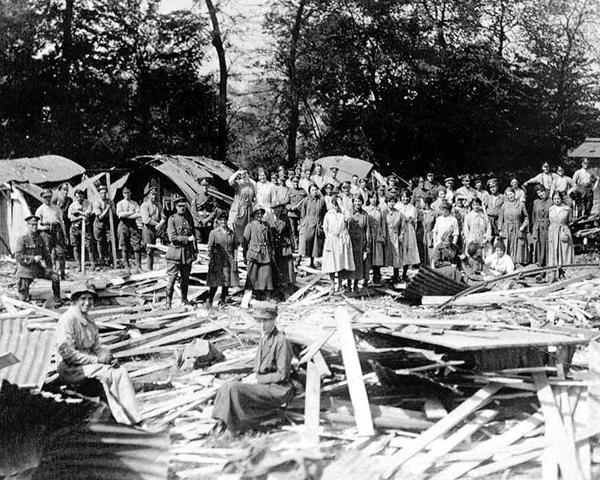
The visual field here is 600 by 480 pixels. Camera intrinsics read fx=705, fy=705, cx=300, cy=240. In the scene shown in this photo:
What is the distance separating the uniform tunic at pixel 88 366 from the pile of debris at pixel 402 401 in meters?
0.25

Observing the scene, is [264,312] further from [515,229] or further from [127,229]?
[515,229]

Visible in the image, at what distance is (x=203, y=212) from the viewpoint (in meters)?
17.2

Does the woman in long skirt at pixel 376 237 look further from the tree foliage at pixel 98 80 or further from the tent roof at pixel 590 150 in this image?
the tree foliage at pixel 98 80

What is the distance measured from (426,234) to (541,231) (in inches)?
102

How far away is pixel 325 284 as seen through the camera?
46.3 feet

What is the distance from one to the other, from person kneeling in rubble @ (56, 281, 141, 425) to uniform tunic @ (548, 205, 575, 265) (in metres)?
10.6

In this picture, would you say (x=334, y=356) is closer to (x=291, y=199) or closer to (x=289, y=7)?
(x=291, y=199)

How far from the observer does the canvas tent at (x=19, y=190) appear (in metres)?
17.0

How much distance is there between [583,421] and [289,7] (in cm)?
2136

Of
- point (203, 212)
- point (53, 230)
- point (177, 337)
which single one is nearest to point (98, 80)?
point (203, 212)

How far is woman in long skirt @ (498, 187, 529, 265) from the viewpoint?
1577cm

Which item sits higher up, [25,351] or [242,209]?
[242,209]

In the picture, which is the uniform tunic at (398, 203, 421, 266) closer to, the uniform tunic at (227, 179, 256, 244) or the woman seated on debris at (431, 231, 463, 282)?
the woman seated on debris at (431, 231, 463, 282)

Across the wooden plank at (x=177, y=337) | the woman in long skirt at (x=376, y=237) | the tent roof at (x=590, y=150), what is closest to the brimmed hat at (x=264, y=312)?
the wooden plank at (x=177, y=337)
